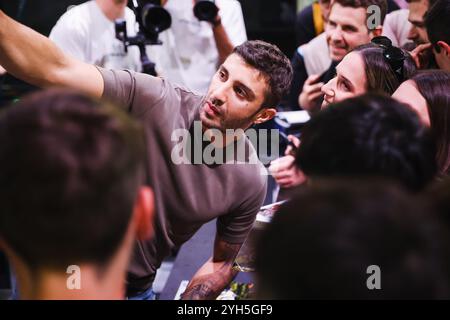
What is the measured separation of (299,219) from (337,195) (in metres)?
0.06

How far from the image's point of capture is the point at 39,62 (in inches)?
61.8

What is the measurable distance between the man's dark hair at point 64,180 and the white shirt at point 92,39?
2307mm

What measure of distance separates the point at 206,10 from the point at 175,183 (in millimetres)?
1492

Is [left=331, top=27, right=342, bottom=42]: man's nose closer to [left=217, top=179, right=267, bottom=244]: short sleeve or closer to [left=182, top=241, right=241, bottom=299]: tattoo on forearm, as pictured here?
[left=217, top=179, right=267, bottom=244]: short sleeve

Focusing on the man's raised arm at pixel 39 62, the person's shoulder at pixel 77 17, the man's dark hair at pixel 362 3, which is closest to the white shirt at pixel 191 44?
the person's shoulder at pixel 77 17

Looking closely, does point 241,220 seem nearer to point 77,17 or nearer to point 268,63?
point 268,63

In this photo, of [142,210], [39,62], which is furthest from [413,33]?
[142,210]

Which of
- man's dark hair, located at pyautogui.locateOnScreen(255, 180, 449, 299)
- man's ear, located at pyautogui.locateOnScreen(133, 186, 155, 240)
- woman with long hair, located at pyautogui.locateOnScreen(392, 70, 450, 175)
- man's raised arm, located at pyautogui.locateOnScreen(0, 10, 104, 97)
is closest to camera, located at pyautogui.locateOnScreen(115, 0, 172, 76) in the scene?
man's raised arm, located at pyautogui.locateOnScreen(0, 10, 104, 97)

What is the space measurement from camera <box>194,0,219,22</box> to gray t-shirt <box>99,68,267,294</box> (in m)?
1.26

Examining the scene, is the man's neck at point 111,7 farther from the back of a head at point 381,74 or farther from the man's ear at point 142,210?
the man's ear at point 142,210

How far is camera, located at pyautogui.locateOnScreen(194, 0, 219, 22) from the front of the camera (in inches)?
121

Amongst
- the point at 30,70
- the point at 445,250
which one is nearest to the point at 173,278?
the point at 30,70

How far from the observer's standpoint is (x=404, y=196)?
0.77 m

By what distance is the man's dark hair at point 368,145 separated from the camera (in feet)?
3.47
